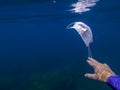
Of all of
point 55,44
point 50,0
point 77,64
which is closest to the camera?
point 50,0

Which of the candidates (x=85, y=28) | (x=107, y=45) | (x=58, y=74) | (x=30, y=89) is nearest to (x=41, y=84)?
(x=30, y=89)

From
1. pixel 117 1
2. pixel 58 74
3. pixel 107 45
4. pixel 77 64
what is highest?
pixel 117 1

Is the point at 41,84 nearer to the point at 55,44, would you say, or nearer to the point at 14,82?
the point at 14,82

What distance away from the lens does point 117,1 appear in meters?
21.2

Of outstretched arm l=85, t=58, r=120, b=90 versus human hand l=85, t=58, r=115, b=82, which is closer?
outstretched arm l=85, t=58, r=120, b=90

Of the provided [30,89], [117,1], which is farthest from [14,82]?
[117,1]

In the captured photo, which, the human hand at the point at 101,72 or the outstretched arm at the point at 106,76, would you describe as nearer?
the outstretched arm at the point at 106,76

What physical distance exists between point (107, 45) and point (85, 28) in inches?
5521

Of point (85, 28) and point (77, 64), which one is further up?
point (85, 28)

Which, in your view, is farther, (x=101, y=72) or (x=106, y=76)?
(x=101, y=72)

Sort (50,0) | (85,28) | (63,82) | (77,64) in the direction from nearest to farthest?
(85,28) → (50,0) → (63,82) → (77,64)

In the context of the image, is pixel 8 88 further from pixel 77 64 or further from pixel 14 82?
pixel 77 64

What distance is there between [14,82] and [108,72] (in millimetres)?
21240

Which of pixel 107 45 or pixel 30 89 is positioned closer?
pixel 30 89
